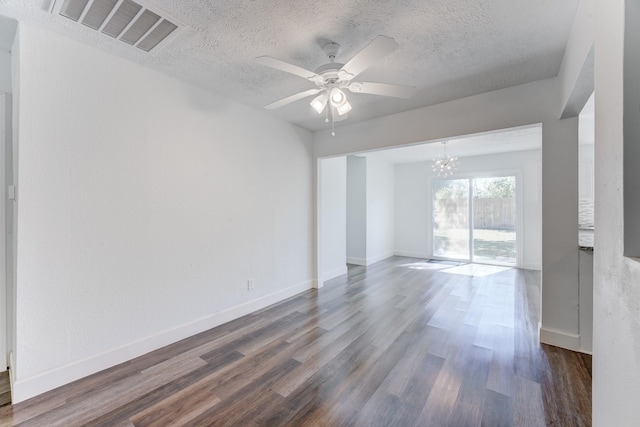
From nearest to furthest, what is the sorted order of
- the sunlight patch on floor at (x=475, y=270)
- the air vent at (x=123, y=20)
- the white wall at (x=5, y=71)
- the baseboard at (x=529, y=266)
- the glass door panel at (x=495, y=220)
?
the air vent at (x=123, y=20) < the white wall at (x=5, y=71) < the sunlight patch on floor at (x=475, y=270) < the baseboard at (x=529, y=266) < the glass door panel at (x=495, y=220)

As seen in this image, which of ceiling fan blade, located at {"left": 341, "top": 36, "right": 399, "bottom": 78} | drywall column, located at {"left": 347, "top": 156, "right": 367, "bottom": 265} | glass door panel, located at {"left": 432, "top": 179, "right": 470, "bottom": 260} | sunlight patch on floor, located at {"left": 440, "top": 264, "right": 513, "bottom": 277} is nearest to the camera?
ceiling fan blade, located at {"left": 341, "top": 36, "right": 399, "bottom": 78}

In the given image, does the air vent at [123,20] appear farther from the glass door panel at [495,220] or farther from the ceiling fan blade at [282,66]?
the glass door panel at [495,220]

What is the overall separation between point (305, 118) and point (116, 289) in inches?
112

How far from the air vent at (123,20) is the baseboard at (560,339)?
13.0 feet

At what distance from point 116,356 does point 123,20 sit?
253cm

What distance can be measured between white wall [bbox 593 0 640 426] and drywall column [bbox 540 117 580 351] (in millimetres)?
1513

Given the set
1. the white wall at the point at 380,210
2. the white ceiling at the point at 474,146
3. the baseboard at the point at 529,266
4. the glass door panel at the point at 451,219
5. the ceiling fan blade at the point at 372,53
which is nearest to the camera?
the ceiling fan blade at the point at 372,53

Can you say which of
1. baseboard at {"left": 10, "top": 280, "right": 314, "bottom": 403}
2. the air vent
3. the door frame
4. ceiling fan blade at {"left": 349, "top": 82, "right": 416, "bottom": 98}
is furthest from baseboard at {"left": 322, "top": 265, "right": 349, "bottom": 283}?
the air vent

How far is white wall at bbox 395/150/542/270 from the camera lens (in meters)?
5.50

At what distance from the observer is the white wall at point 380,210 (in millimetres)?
6234

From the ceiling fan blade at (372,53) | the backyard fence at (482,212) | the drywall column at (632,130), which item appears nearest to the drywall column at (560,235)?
the drywall column at (632,130)

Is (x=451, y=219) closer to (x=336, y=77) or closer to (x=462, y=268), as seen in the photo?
(x=462, y=268)

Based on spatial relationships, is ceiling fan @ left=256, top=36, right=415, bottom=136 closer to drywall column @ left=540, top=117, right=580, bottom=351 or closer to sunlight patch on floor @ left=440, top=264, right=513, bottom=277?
drywall column @ left=540, top=117, right=580, bottom=351

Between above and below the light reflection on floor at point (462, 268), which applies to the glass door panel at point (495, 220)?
above
